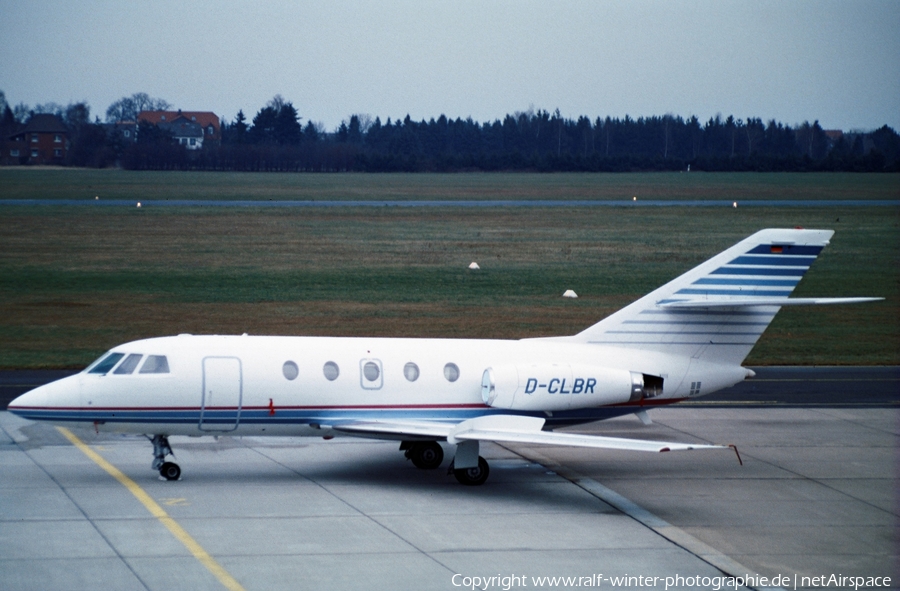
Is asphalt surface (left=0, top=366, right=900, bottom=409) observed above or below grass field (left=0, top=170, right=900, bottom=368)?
below

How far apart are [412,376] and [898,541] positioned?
8.45m

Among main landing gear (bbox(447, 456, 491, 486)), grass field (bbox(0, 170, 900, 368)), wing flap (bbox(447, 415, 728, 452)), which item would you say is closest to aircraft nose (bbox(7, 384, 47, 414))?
wing flap (bbox(447, 415, 728, 452))

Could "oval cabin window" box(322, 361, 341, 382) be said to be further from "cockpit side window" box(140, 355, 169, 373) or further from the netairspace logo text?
the netairspace logo text

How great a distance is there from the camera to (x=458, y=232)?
7475cm

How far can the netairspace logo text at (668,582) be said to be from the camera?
14.3 meters

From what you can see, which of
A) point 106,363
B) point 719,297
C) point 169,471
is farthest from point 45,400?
point 719,297

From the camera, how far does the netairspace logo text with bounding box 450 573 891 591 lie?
14258 millimetres

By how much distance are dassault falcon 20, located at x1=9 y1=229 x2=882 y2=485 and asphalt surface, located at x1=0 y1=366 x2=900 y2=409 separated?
7213 millimetres

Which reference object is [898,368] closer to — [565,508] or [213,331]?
[565,508]

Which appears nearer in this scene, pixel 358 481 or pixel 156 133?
pixel 358 481

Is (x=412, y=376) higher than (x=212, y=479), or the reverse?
(x=412, y=376)

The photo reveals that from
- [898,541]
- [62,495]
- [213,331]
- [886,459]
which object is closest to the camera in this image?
[898,541]

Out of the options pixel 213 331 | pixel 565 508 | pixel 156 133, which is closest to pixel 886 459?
pixel 565 508

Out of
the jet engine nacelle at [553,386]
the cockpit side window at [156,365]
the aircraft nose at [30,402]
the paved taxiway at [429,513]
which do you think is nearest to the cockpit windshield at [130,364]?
the cockpit side window at [156,365]
